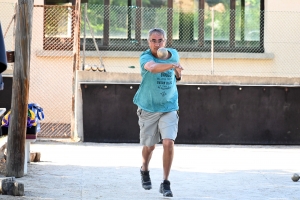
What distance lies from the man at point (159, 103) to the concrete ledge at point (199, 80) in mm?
7207

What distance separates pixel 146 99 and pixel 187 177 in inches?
89.0

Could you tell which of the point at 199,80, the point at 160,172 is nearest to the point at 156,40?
the point at 160,172

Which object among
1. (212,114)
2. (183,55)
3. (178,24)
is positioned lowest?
(212,114)

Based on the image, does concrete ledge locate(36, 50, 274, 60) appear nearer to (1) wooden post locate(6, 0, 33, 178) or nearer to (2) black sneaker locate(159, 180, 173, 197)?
(1) wooden post locate(6, 0, 33, 178)

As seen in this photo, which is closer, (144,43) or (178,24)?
(144,43)

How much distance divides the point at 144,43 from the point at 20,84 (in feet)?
31.3

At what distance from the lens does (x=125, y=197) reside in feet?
29.2

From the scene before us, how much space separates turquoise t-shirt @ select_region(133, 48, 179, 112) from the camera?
8.89 metres

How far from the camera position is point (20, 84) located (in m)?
10.1

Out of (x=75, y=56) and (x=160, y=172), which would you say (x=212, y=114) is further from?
(x=160, y=172)

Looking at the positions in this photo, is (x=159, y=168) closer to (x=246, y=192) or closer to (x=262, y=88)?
(x=246, y=192)

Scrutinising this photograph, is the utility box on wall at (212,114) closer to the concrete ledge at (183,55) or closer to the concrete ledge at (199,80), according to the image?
the concrete ledge at (199,80)

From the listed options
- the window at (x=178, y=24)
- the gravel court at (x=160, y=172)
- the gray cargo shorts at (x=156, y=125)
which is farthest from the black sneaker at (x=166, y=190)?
the window at (x=178, y=24)

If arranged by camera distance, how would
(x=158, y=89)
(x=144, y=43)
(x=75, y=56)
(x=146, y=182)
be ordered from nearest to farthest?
(x=158, y=89), (x=146, y=182), (x=75, y=56), (x=144, y=43)
